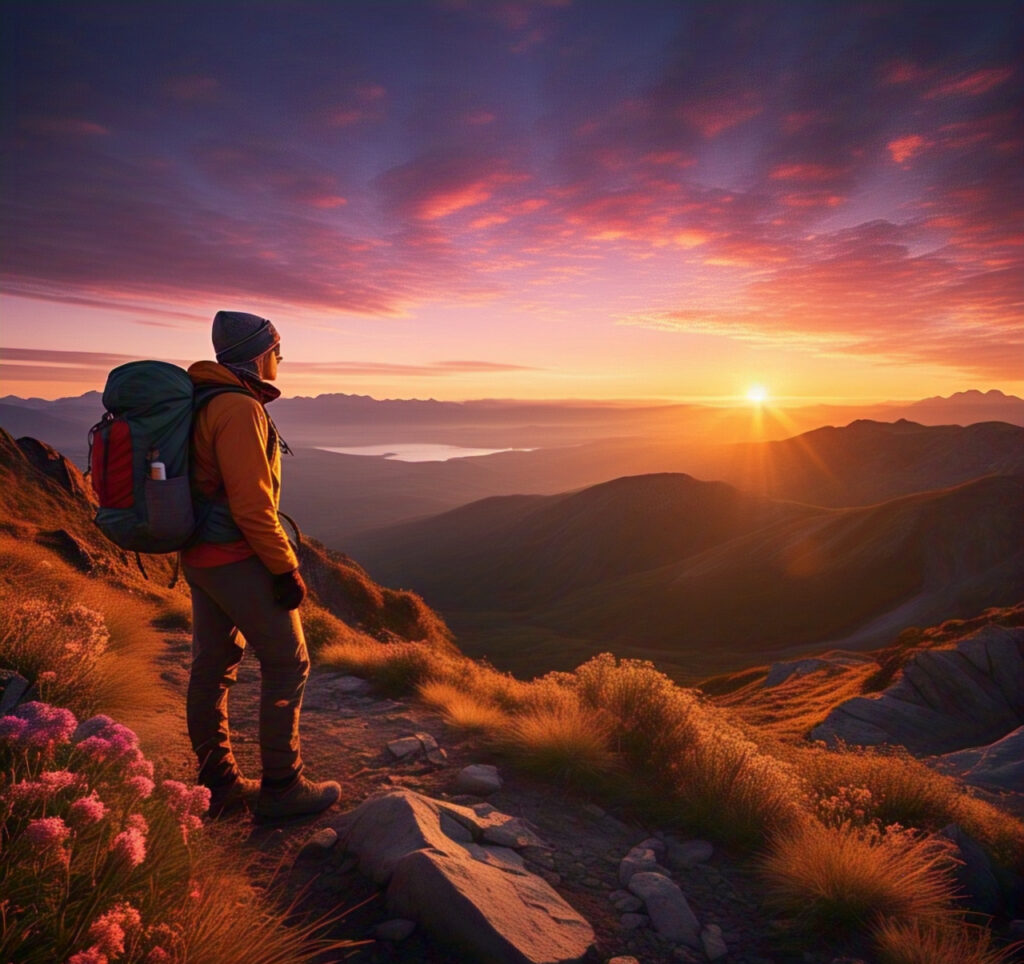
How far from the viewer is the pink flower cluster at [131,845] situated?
185cm

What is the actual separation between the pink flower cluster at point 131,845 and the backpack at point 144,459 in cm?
149

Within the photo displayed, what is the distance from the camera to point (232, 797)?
3861 millimetres

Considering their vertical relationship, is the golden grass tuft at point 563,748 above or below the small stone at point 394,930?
below

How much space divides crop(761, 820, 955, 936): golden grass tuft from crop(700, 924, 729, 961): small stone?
47 cm

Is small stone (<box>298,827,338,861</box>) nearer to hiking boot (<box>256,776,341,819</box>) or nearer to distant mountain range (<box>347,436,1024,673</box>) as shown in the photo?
hiking boot (<box>256,776,341,819</box>)

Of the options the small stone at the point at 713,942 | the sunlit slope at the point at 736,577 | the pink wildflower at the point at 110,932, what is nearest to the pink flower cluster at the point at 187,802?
the pink wildflower at the point at 110,932

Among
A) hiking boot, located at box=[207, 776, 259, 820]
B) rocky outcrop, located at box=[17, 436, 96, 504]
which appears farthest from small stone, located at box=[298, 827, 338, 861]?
rocky outcrop, located at box=[17, 436, 96, 504]

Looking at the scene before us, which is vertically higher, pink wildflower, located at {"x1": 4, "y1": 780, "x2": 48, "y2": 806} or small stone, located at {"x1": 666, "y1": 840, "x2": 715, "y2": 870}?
pink wildflower, located at {"x1": 4, "y1": 780, "x2": 48, "y2": 806}

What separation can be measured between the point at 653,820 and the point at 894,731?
2230cm

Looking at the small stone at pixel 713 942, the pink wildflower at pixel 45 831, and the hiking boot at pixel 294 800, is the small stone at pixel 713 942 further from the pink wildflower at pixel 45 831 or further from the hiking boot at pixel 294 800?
the pink wildflower at pixel 45 831

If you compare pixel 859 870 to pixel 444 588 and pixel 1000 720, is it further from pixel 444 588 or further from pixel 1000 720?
pixel 444 588

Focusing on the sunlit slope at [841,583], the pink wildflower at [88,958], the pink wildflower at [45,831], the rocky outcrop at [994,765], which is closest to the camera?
the pink wildflower at [88,958]

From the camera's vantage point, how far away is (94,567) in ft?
40.4

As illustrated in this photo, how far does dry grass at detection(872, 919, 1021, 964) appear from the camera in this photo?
308 cm
